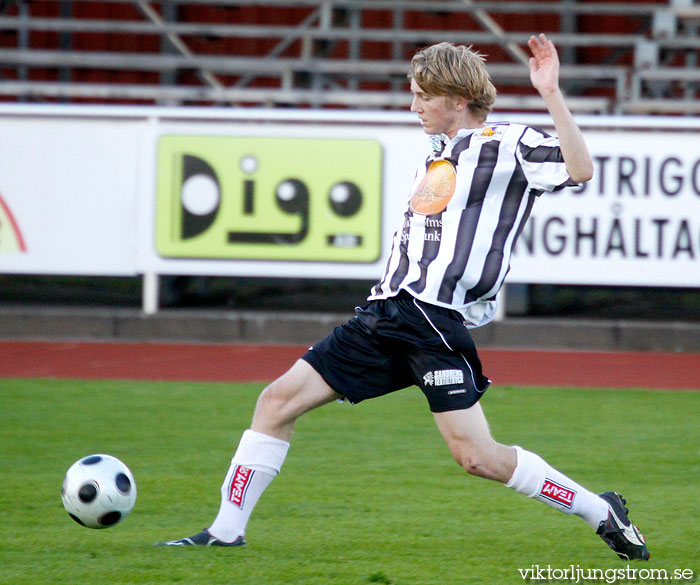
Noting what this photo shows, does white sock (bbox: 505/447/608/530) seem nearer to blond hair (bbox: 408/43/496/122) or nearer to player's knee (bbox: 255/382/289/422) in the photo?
player's knee (bbox: 255/382/289/422)

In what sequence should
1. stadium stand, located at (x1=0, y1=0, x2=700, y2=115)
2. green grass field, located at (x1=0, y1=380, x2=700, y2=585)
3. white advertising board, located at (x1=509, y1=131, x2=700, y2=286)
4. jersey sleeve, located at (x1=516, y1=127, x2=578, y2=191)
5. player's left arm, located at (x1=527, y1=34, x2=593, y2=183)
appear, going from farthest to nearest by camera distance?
stadium stand, located at (x1=0, y1=0, x2=700, y2=115), white advertising board, located at (x1=509, y1=131, x2=700, y2=286), green grass field, located at (x1=0, y1=380, x2=700, y2=585), jersey sleeve, located at (x1=516, y1=127, x2=578, y2=191), player's left arm, located at (x1=527, y1=34, x2=593, y2=183)

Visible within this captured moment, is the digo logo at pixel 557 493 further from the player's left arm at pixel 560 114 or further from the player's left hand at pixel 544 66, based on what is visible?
the player's left hand at pixel 544 66

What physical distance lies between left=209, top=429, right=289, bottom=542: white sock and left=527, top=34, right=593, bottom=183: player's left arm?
1398 mm

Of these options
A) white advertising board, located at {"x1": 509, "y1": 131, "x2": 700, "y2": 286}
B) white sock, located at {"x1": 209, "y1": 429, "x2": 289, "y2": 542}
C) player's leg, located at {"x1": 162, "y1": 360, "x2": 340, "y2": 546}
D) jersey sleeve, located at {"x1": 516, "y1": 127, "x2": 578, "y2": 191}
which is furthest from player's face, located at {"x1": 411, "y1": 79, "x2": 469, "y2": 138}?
white advertising board, located at {"x1": 509, "y1": 131, "x2": 700, "y2": 286}

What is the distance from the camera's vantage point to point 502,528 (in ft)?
14.8

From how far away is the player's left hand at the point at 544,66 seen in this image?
3.54 meters

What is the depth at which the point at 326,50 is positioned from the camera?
49.8 ft

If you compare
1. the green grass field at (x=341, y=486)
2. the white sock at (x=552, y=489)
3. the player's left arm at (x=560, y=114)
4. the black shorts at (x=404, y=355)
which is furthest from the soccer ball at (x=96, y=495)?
the player's left arm at (x=560, y=114)

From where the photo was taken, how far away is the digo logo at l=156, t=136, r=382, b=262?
9742mm

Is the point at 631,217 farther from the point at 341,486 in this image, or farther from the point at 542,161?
the point at 542,161

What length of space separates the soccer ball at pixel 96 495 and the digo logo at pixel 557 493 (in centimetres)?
149

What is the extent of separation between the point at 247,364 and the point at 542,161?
215 inches

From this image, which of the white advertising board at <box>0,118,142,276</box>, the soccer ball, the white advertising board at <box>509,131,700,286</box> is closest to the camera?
the soccer ball

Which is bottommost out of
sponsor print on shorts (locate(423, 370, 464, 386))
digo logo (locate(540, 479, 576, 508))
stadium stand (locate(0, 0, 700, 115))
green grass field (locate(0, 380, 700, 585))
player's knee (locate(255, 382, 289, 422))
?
green grass field (locate(0, 380, 700, 585))
